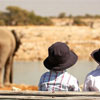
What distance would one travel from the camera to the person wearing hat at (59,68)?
3.97 meters

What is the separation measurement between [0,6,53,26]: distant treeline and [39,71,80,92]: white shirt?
41217mm

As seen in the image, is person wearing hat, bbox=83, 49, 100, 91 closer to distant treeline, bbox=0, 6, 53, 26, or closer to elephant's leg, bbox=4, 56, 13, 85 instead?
elephant's leg, bbox=4, 56, 13, 85

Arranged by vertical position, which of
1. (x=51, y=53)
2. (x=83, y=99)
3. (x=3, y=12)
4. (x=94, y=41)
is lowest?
(x=83, y=99)

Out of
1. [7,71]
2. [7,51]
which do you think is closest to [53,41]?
[7,71]

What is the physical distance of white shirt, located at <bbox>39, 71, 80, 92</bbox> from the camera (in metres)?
4.00

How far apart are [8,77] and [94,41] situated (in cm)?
1489

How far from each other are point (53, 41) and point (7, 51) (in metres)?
15.1

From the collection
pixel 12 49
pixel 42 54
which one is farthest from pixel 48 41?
pixel 12 49

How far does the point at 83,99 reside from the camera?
11.8ft

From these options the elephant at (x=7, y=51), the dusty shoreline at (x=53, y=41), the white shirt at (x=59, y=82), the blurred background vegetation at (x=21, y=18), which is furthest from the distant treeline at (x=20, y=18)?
the white shirt at (x=59, y=82)

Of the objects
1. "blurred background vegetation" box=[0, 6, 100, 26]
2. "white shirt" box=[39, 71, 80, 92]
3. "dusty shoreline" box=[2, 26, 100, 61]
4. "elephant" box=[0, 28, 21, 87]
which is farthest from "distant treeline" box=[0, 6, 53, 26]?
"white shirt" box=[39, 71, 80, 92]

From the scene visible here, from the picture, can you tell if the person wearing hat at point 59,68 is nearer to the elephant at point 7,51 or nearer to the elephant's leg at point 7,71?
the elephant at point 7,51

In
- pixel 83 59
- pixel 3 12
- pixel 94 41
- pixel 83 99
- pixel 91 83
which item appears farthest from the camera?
pixel 3 12

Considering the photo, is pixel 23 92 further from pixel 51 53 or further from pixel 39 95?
pixel 51 53
